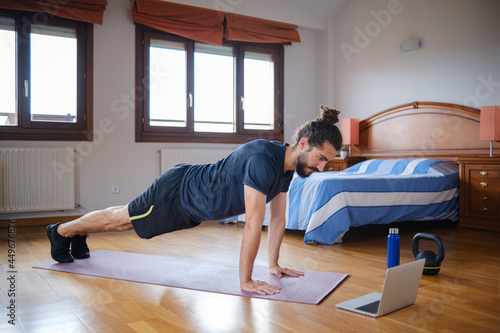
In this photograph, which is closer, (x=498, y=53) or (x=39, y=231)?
(x=39, y=231)

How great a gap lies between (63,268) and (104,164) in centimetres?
240

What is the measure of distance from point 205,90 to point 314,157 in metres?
3.66

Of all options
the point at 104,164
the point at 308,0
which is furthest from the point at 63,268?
the point at 308,0

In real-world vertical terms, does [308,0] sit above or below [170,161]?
above

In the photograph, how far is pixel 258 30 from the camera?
566 cm

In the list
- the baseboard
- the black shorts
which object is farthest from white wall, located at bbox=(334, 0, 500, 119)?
the baseboard

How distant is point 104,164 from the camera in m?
4.82

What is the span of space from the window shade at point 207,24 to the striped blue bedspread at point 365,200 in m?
2.41

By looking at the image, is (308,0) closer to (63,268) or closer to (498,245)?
(498,245)

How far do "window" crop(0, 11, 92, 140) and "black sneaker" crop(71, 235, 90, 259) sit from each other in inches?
84.8

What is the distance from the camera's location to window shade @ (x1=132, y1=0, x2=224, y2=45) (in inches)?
193

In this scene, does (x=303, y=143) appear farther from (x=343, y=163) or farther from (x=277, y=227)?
(x=343, y=163)

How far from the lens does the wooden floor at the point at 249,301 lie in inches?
65.9

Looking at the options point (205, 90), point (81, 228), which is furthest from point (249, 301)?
point (205, 90)
